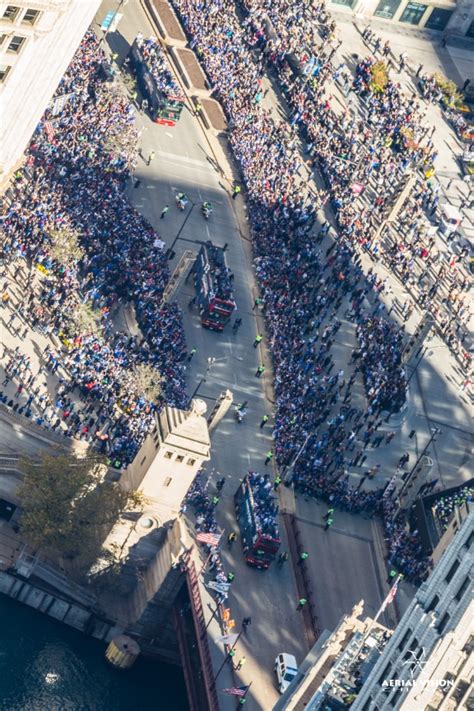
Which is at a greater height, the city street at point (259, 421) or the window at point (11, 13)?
the window at point (11, 13)

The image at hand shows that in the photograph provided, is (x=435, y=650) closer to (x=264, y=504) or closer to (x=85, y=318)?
(x=264, y=504)

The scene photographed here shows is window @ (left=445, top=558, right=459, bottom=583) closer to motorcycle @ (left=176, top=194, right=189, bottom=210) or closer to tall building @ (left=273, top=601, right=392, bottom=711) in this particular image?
A: tall building @ (left=273, top=601, right=392, bottom=711)

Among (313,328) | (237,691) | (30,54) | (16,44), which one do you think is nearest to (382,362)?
(313,328)

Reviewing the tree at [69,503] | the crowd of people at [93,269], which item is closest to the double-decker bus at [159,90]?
the crowd of people at [93,269]

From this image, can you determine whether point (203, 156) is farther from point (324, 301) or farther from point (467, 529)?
point (467, 529)

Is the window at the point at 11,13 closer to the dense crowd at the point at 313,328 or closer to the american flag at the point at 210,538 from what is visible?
the american flag at the point at 210,538

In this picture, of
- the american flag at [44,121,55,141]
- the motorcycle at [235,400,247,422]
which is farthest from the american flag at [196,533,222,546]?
the american flag at [44,121,55,141]
